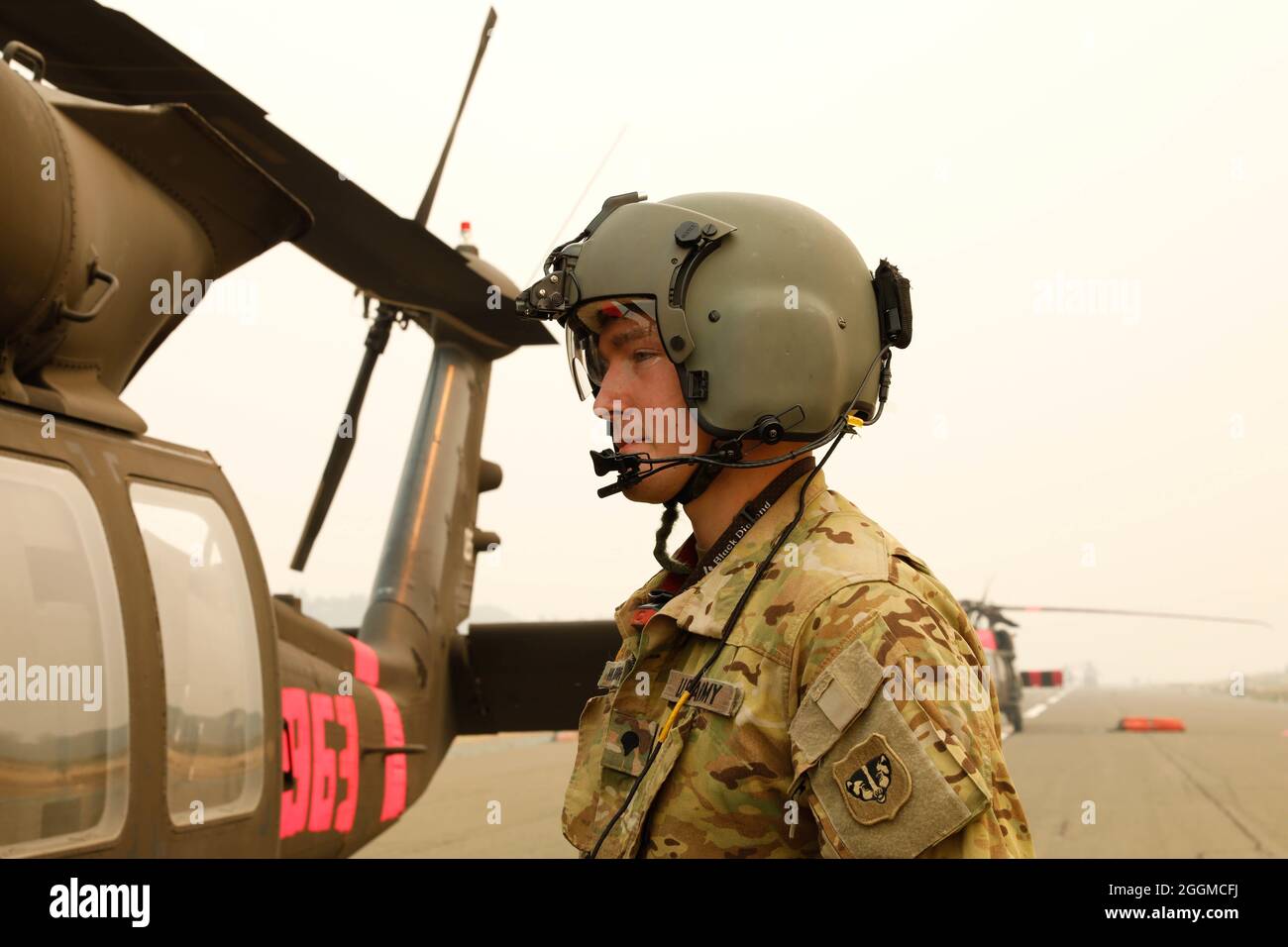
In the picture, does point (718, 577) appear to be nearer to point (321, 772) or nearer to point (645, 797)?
point (645, 797)

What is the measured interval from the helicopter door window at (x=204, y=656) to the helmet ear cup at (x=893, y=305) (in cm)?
230

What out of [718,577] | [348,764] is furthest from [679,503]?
[348,764]

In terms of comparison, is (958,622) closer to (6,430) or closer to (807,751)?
(807,751)

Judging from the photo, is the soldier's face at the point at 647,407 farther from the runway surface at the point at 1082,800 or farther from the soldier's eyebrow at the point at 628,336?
the runway surface at the point at 1082,800

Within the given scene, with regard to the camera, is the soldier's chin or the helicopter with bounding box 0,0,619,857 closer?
the soldier's chin

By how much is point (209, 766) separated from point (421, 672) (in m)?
2.76

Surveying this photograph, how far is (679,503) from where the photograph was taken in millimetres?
1959

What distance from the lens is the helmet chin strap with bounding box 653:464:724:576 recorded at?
1847 mm

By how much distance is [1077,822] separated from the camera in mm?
A: 12172

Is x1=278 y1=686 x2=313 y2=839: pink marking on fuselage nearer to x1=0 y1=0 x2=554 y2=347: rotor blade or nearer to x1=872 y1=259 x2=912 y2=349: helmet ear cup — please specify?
x1=0 y1=0 x2=554 y2=347: rotor blade

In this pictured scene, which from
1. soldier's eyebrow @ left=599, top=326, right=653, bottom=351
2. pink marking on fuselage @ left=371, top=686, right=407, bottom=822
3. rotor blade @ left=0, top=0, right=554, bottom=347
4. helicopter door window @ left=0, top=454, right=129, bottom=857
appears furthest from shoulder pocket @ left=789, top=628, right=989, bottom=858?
pink marking on fuselage @ left=371, top=686, right=407, bottom=822

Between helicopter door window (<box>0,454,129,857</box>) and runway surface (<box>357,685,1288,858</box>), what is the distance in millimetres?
1431

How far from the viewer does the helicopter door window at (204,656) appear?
3.27 meters
